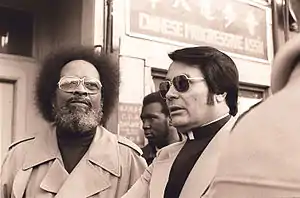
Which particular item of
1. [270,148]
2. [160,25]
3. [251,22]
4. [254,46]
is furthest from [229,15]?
[270,148]

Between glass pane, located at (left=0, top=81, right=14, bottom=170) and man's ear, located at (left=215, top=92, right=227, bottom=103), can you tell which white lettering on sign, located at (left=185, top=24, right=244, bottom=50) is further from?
man's ear, located at (left=215, top=92, right=227, bottom=103)

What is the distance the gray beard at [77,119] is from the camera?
3.21 m

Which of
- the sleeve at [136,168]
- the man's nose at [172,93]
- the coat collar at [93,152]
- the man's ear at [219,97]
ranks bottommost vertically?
the sleeve at [136,168]

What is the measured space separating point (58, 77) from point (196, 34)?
2331mm

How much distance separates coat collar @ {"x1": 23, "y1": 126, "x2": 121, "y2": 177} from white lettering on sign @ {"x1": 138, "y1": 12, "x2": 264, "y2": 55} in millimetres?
2038

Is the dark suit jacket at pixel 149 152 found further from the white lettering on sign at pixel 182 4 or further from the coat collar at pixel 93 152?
the white lettering on sign at pixel 182 4

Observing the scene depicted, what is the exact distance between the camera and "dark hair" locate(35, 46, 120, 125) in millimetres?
3500


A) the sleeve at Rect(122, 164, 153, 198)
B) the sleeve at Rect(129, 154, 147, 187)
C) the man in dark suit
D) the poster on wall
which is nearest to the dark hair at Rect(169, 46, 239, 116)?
the sleeve at Rect(122, 164, 153, 198)

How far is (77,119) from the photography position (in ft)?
10.5

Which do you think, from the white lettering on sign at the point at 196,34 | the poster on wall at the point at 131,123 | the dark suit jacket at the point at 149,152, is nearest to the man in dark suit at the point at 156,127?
the dark suit jacket at the point at 149,152

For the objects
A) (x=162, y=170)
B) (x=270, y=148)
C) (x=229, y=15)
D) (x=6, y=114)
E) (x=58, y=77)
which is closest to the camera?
(x=270, y=148)

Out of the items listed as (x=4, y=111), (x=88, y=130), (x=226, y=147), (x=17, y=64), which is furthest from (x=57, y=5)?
(x=226, y=147)

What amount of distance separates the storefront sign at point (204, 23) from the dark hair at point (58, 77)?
151 cm

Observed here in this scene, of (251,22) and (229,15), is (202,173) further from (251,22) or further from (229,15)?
(251,22)
